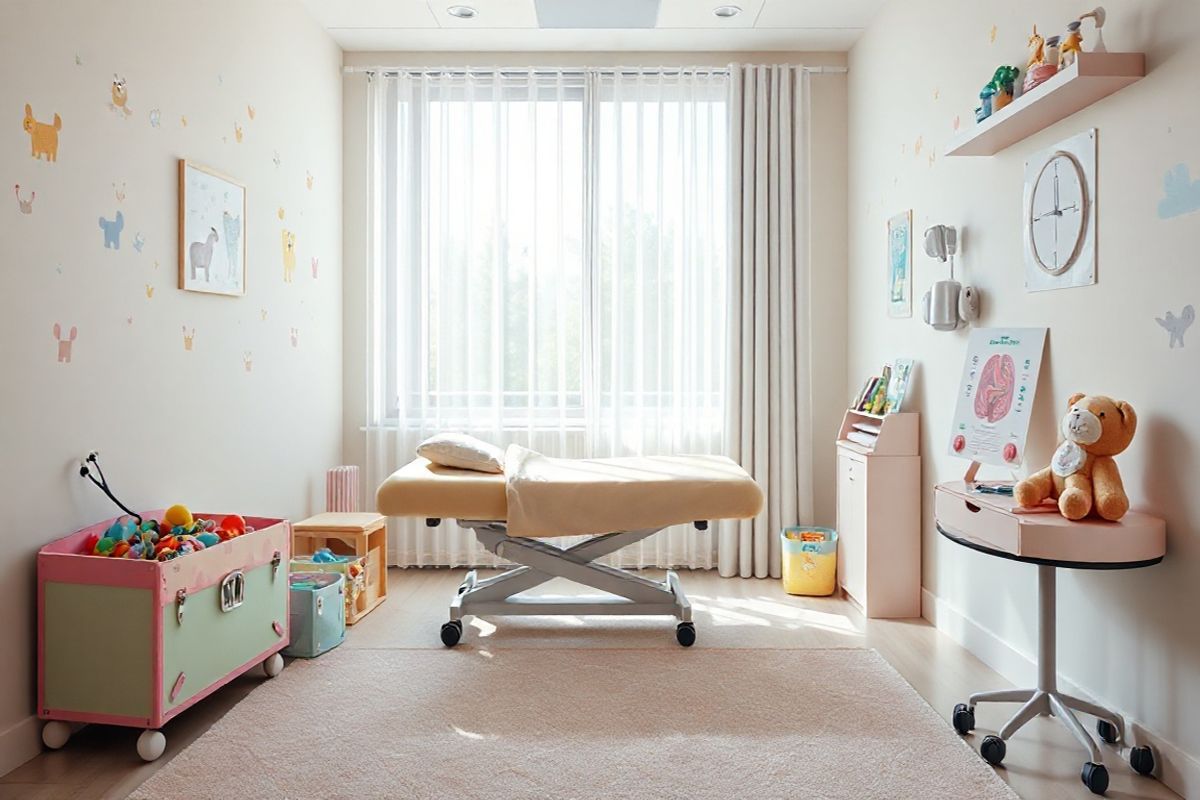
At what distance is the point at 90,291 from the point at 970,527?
266cm

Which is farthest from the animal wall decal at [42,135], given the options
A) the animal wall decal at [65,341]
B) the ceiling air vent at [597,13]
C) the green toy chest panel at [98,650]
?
the ceiling air vent at [597,13]

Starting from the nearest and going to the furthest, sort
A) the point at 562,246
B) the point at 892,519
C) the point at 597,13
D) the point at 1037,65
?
1. the point at 1037,65
2. the point at 892,519
3. the point at 597,13
4. the point at 562,246

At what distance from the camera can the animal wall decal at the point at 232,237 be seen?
3457mm

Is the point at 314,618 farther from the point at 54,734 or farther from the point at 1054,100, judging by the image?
the point at 1054,100

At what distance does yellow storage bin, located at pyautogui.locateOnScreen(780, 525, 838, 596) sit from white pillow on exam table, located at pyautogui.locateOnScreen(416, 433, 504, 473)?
1.63 m

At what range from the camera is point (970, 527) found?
8.57ft

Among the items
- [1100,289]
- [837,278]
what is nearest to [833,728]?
[1100,289]

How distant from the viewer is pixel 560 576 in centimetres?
358

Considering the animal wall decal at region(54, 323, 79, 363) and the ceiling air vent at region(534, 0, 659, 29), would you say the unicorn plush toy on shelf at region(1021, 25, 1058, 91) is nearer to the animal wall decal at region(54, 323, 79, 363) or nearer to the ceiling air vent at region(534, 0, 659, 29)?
the ceiling air vent at region(534, 0, 659, 29)

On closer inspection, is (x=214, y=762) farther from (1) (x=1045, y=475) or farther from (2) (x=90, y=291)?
(1) (x=1045, y=475)

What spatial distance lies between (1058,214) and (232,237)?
2921 millimetres

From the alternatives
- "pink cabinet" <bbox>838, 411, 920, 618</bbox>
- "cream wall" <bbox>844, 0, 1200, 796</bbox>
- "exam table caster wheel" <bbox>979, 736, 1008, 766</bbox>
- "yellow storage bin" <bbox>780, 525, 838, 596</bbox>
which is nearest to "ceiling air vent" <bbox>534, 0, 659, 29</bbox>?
"cream wall" <bbox>844, 0, 1200, 796</bbox>

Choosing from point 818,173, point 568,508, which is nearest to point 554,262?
point 818,173

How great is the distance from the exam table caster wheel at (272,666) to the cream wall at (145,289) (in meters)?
0.63
